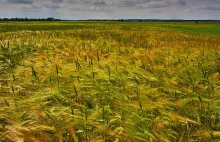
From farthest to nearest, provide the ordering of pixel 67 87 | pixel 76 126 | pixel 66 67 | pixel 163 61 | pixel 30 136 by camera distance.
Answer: pixel 163 61 → pixel 66 67 → pixel 67 87 → pixel 76 126 → pixel 30 136

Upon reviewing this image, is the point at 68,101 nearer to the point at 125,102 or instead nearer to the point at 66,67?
the point at 125,102

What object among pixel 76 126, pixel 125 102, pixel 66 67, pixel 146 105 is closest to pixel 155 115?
pixel 146 105

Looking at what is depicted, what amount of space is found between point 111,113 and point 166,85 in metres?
1.14

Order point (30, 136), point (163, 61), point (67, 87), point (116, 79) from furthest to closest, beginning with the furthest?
point (163, 61) < point (116, 79) < point (67, 87) < point (30, 136)

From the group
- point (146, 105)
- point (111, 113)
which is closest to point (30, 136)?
point (111, 113)

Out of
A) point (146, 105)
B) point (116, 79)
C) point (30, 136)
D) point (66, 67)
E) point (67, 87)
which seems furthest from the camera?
point (66, 67)

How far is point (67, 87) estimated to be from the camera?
2641mm

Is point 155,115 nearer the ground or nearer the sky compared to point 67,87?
nearer the ground

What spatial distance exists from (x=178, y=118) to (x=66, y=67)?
171 centimetres

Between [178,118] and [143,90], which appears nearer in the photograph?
[178,118]

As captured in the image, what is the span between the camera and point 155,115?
7.59 feet

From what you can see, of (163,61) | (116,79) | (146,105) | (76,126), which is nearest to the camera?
(76,126)

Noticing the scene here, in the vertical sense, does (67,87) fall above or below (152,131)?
above

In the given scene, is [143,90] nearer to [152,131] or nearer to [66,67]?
[152,131]
